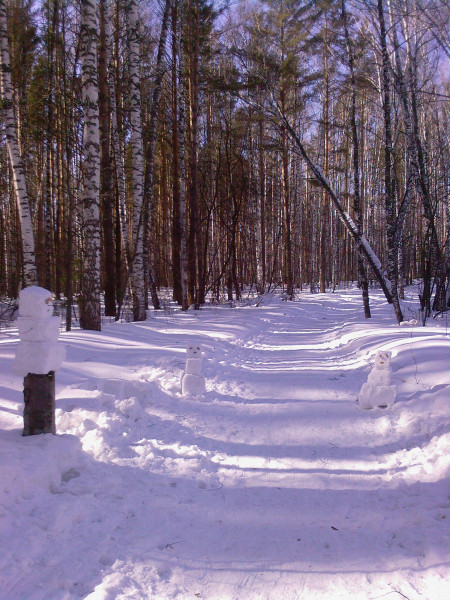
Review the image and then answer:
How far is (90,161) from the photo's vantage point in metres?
9.34

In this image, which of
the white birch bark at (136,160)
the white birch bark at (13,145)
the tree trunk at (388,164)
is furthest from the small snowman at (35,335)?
the tree trunk at (388,164)

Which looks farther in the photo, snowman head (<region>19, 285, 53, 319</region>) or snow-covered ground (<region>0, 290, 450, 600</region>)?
snowman head (<region>19, 285, 53, 319</region>)

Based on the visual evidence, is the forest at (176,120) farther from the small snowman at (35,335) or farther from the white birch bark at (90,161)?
the small snowman at (35,335)

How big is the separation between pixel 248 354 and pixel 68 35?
17661 mm

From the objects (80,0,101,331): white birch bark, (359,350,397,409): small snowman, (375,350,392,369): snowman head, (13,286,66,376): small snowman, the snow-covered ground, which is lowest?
the snow-covered ground

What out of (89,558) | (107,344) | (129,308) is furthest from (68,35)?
(89,558)

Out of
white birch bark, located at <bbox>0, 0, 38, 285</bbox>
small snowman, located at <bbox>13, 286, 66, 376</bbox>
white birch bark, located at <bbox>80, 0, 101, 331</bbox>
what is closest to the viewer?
small snowman, located at <bbox>13, 286, 66, 376</bbox>

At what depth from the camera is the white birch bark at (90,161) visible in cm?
902

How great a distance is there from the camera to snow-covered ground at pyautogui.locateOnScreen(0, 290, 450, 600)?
241 centimetres

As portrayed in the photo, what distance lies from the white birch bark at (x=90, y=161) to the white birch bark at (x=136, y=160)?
2.13m

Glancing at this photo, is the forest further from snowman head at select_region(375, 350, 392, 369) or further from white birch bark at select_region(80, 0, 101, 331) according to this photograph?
snowman head at select_region(375, 350, 392, 369)

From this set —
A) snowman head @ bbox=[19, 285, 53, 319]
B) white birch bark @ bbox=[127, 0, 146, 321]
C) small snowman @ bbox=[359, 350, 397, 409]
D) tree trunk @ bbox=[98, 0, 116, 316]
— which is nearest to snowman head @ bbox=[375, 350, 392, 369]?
small snowman @ bbox=[359, 350, 397, 409]

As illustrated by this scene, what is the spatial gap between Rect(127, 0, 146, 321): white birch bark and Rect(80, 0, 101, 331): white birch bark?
213 centimetres

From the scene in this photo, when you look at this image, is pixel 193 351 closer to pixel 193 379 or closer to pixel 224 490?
pixel 193 379
